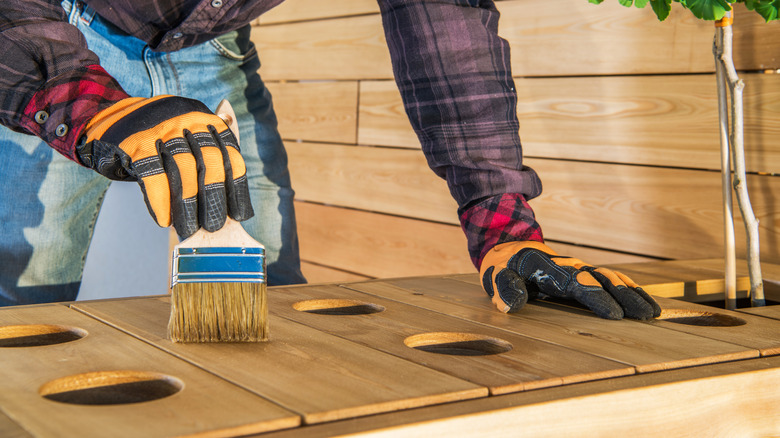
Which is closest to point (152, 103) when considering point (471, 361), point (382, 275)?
point (471, 361)

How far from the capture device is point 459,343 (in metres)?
0.81

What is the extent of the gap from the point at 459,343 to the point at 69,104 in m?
0.53

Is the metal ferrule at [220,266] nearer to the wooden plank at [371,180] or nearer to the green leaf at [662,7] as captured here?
the green leaf at [662,7]

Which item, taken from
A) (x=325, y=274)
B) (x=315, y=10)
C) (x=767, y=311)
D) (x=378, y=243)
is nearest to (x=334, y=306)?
(x=767, y=311)

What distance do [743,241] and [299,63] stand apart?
4.94 ft

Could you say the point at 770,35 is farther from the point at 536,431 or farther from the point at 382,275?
the point at 382,275

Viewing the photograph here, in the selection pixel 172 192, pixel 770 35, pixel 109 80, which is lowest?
pixel 172 192

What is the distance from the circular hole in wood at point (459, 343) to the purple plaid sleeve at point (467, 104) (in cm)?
27

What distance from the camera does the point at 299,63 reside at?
2.41m

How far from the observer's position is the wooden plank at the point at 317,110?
7.31ft

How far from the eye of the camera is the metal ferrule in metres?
0.70

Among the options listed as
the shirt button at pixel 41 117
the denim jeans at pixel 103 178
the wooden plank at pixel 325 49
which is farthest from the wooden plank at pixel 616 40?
the shirt button at pixel 41 117

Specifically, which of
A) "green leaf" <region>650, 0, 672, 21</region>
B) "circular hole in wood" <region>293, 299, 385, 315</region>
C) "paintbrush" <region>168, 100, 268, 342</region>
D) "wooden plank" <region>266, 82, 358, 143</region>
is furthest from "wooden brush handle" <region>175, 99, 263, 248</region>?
"wooden plank" <region>266, 82, 358, 143</region>

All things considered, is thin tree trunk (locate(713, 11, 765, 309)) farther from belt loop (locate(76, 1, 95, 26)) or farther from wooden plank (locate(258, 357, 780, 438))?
belt loop (locate(76, 1, 95, 26))
